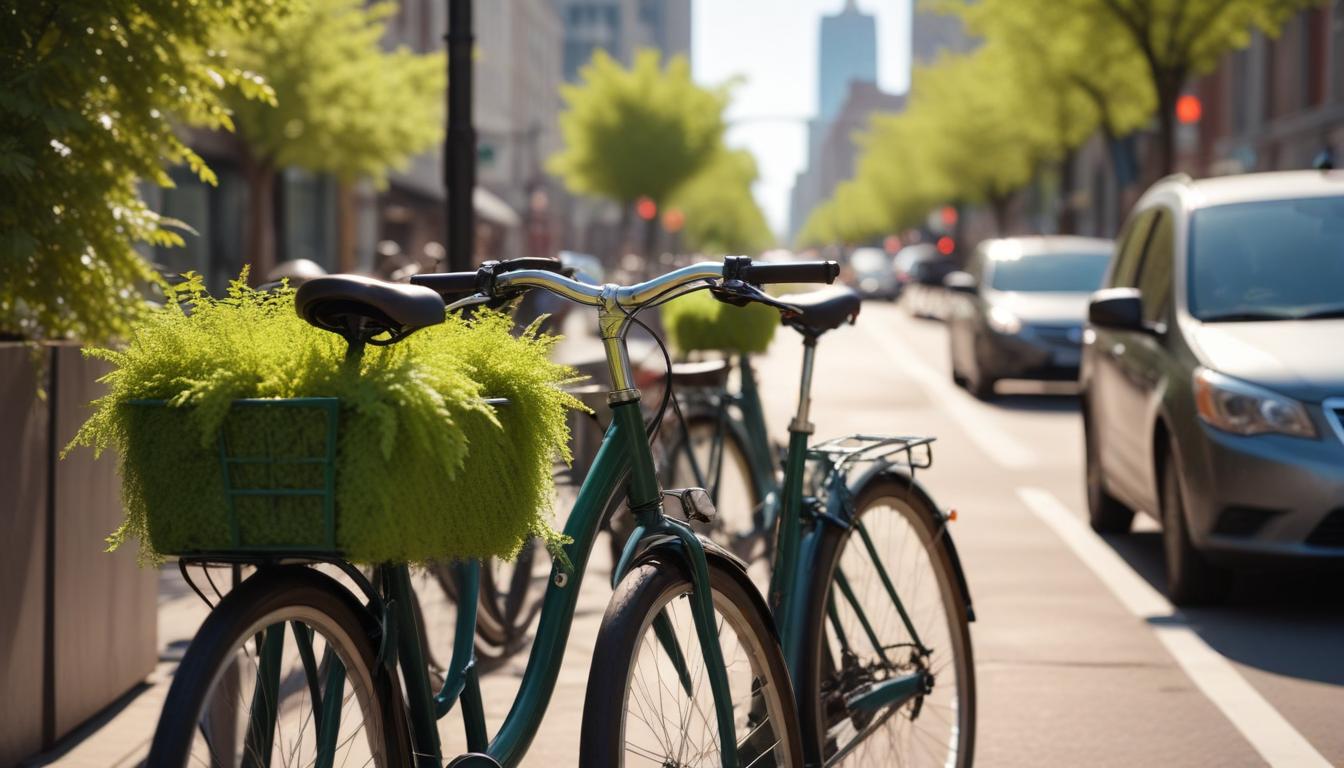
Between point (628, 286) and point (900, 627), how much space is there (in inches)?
59.0

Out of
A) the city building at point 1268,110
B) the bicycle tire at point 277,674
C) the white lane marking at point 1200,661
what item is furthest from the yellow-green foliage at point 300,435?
the city building at point 1268,110

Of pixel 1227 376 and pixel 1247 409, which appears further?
pixel 1227 376

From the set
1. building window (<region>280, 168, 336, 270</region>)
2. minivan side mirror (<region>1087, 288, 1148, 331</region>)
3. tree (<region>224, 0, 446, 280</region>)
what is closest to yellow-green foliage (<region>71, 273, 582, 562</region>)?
minivan side mirror (<region>1087, 288, 1148, 331</region>)

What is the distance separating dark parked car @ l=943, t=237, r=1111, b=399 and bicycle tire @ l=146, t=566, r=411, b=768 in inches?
620

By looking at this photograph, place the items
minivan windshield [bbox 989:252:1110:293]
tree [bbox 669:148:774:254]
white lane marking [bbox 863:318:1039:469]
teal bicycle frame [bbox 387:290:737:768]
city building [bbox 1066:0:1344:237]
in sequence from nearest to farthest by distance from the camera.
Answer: teal bicycle frame [bbox 387:290:737:768]
white lane marking [bbox 863:318:1039:469]
minivan windshield [bbox 989:252:1110:293]
city building [bbox 1066:0:1344:237]
tree [bbox 669:148:774:254]

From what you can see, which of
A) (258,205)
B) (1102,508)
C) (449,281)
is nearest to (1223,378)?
(1102,508)

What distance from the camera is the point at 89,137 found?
554 cm

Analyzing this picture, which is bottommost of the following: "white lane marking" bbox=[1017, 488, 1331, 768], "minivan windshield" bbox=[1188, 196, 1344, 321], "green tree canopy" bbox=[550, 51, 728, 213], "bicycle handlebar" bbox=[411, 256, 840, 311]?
"white lane marking" bbox=[1017, 488, 1331, 768]

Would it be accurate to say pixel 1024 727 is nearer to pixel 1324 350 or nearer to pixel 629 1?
pixel 1324 350

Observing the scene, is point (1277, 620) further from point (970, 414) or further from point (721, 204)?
point (721, 204)

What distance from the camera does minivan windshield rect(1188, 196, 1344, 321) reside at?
794cm

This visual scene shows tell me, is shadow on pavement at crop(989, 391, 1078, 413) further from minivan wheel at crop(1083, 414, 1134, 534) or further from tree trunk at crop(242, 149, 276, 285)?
tree trunk at crop(242, 149, 276, 285)

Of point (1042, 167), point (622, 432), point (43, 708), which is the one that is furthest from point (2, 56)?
point (1042, 167)

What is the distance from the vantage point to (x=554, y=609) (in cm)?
334
